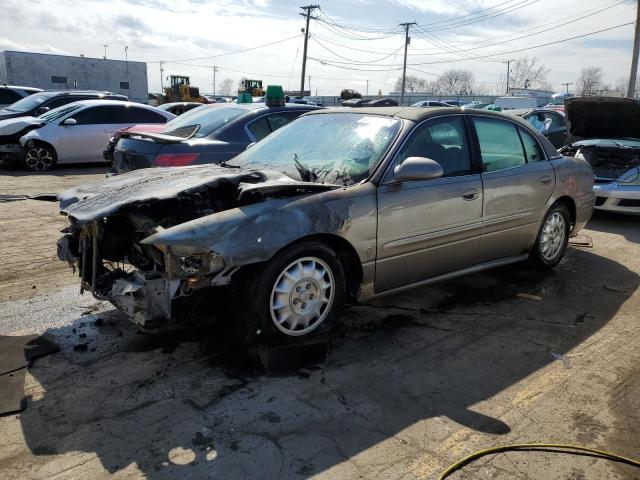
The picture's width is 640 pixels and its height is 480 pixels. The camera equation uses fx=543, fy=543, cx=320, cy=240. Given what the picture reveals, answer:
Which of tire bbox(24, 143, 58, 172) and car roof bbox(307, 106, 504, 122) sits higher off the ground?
car roof bbox(307, 106, 504, 122)

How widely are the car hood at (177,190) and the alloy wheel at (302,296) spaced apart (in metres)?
0.52

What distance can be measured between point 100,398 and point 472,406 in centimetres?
211

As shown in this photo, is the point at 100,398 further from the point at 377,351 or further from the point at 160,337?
the point at 377,351

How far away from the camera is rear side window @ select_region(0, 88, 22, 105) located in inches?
656

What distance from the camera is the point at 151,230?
3.37 metres

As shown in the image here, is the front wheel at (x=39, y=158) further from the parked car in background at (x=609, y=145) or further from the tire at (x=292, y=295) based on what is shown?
the parked car in background at (x=609, y=145)

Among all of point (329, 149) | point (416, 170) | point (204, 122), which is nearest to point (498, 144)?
point (416, 170)

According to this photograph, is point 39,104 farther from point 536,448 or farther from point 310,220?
point 536,448

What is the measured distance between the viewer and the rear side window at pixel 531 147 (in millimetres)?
5102

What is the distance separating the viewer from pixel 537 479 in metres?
2.48

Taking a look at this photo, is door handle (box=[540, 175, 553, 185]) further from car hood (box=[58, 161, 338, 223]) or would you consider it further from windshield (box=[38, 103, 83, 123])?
windshield (box=[38, 103, 83, 123])

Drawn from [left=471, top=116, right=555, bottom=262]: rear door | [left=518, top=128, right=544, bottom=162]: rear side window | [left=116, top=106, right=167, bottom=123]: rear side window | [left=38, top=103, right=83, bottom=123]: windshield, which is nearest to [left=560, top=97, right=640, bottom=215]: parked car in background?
[left=518, top=128, right=544, bottom=162]: rear side window

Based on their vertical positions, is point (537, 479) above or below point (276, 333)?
below

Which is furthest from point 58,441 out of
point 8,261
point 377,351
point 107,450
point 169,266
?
point 8,261
